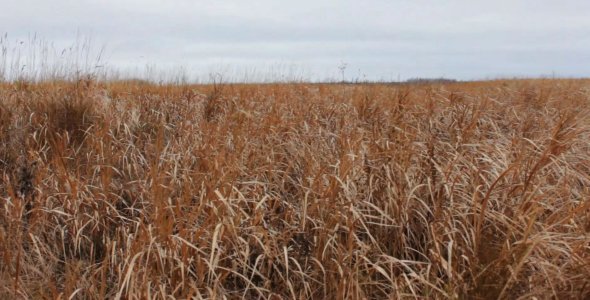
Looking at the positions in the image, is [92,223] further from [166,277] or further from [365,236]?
[365,236]

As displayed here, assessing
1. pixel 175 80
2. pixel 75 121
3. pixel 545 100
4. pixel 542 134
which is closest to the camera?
pixel 542 134

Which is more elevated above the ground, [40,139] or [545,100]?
[545,100]

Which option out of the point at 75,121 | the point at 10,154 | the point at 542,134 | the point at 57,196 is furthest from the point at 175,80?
the point at 542,134

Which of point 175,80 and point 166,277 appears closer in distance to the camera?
point 166,277

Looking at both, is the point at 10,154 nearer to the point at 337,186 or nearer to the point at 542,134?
the point at 337,186

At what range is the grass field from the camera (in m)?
2.32

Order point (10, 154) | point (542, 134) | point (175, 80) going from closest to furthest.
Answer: point (10, 154)
point (542, 134)
point (175, 80)

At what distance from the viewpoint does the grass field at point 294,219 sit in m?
2.32

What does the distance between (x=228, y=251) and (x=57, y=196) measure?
4.76 ft

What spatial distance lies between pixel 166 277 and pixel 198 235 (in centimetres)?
28

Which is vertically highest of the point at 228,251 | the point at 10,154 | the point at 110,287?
the point at 10,154

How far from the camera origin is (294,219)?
122 inches

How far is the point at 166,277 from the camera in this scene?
245 centimetres

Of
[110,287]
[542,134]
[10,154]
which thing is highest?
[542,134]
